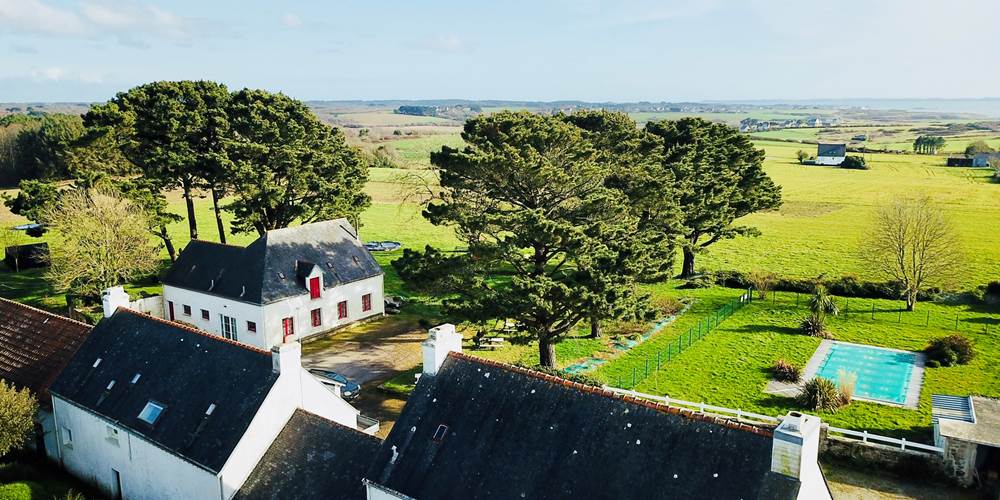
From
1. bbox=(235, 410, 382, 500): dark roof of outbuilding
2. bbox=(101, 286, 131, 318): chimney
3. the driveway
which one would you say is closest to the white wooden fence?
bbox=(235, 410, 382, 500): dark roof of outbuilding

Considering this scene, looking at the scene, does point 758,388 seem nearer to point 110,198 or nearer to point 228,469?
point 228,469

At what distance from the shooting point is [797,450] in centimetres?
1155

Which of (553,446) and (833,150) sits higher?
(833,150)

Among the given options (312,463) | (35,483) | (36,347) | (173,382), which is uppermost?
(173,382)

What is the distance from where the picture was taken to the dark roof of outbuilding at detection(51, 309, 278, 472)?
18.2 meters

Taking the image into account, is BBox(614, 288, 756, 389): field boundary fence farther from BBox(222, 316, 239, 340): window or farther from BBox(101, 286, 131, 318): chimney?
BBox(222, 316, 239, 340): window

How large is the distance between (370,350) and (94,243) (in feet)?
61.0

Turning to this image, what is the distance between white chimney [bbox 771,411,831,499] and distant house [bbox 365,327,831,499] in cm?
2

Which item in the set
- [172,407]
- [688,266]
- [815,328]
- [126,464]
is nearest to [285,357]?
[172,407]

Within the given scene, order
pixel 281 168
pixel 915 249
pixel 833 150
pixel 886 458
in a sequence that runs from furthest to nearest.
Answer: pixel 833 150 < pixel 281 168 < pixel 915 249 < pixel 886 458

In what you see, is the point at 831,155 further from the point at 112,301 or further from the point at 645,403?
the point at 112,301

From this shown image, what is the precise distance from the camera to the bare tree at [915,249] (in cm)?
4247

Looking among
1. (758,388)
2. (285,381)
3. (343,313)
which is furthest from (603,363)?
(285,381)

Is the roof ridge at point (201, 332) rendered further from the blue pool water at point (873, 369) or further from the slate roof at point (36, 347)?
the blue pool water at point (873, 369)
